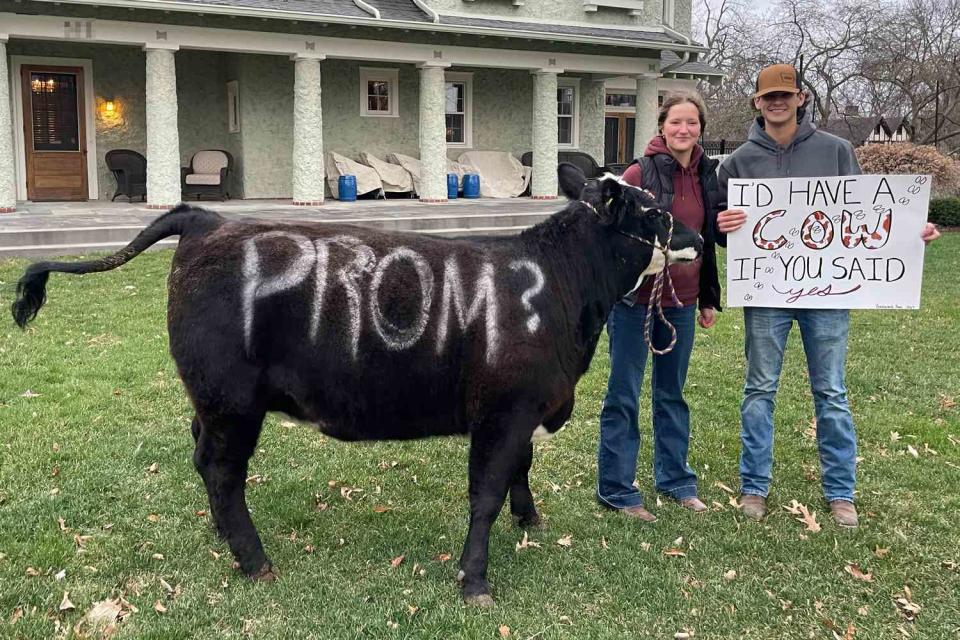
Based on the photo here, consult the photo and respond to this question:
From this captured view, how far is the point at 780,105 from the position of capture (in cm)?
437

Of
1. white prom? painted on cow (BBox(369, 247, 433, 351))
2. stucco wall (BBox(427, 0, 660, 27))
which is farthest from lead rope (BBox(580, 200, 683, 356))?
stucco wall (BBox(427, 0, 660, 27))

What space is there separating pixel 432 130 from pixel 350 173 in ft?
7.62

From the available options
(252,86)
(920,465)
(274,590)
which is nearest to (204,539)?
(274,590)

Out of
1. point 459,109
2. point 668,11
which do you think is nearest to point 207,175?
point 459,109

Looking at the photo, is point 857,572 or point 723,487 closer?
point 857,572

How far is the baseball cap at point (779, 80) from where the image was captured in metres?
4.31

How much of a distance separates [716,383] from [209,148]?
597 inches

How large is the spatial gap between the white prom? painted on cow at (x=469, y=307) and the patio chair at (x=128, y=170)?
15.4 meters

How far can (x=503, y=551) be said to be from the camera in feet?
13.9

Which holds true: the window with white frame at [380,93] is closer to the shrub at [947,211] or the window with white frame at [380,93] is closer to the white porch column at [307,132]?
the white porch column at [307,132]

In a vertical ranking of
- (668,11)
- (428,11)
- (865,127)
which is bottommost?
(865,127)

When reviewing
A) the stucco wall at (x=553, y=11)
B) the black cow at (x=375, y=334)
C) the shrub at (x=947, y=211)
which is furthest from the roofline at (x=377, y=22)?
the black cow at (x=375, y=334)

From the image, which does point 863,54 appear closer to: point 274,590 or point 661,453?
point 661,453

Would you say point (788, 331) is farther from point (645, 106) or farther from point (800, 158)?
point (645, 106)
